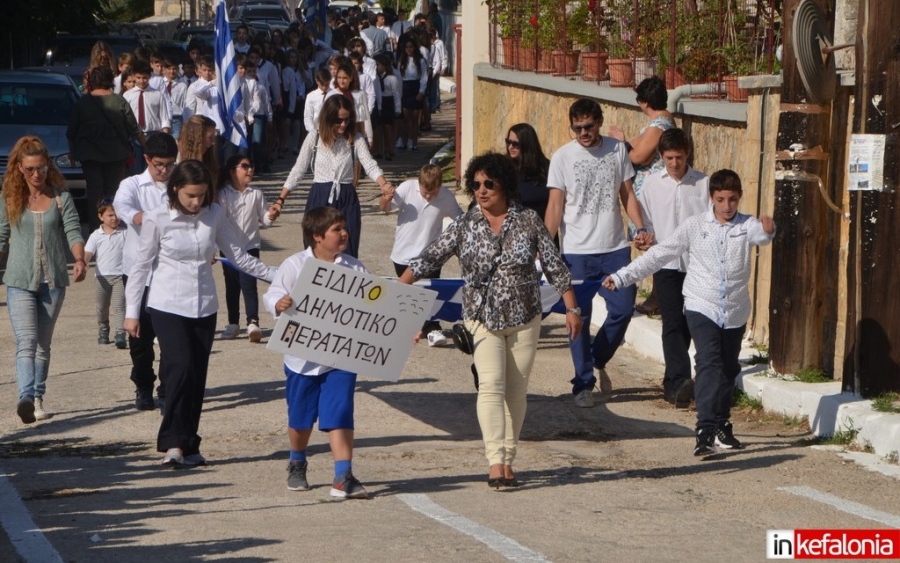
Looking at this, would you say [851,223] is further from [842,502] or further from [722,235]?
[842,502]

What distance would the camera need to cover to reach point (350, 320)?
7566mm

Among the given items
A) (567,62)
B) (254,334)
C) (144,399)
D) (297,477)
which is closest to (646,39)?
(567,62)

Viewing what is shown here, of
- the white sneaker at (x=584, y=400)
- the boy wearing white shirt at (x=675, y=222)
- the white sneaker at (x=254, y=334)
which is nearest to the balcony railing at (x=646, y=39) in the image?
the boy wearing white shirt at (x=675, y=222)

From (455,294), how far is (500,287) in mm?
1653

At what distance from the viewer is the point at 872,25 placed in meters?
8.60

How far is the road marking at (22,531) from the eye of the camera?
6.40 metres

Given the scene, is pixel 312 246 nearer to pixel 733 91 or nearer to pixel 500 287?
pixel 500 287

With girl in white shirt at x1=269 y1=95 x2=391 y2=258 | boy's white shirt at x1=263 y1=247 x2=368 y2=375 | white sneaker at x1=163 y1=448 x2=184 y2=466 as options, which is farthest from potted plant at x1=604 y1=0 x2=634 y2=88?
white sneaker at x1=163 y1=448 x2=184 y2=466

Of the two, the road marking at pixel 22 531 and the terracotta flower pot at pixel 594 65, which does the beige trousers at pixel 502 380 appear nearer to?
the road marking at pixel 22 531

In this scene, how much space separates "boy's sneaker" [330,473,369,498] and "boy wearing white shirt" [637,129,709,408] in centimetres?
298

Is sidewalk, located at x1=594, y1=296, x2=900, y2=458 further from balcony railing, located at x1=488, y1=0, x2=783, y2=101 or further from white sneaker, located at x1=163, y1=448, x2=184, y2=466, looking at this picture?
white sneaker, located at x1=163, y1=448, x2=184, y2=466

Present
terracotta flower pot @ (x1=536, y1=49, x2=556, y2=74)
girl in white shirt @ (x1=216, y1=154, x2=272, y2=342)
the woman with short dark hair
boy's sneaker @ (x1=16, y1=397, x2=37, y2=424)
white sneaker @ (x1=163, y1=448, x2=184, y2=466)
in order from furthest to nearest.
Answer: terracotta flower pot @ (x1=536, y1=49, x2=556, y2=74) → the woman with short dark hair → girl in white shirt @ (x1=216, y1=154, x2=272, y2=342) → boy's sneaker @ (x1=16, y1=397, x2=37, y2=424) → white sneaker @ (x1=163, y1=448, x2=184, y2=466)

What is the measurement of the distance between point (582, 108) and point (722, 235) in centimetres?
159

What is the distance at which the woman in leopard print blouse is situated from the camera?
24.8 ft
